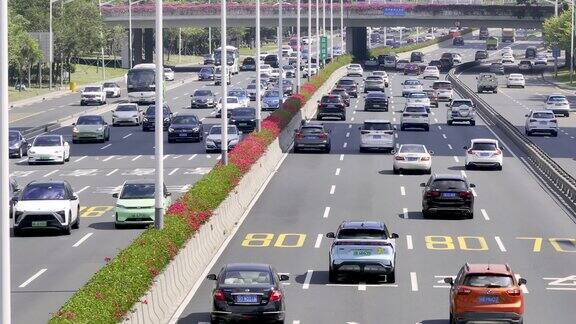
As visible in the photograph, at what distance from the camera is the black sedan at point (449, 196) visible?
51.3 meters

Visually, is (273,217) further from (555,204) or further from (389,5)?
(389,5)

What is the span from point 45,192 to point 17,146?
94.7ft

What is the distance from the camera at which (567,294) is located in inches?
1452

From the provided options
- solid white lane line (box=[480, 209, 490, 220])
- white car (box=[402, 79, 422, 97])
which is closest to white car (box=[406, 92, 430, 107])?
white car (box=[402, 79, 422, 97])

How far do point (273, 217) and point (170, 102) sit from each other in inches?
A: 2748

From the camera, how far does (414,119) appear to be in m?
89.9

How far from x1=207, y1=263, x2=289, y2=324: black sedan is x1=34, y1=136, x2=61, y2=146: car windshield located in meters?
41.9

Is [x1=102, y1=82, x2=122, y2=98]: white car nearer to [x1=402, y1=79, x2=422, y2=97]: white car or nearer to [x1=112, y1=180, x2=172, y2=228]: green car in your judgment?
[x1=402, y1=79, x2=422, y2=97]: white car

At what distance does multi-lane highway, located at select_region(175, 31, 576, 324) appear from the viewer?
35188 millimetres

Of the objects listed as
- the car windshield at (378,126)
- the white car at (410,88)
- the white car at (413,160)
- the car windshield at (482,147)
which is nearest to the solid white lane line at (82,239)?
the white car at (413,160)

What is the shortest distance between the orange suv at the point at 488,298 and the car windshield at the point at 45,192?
19.5 metres

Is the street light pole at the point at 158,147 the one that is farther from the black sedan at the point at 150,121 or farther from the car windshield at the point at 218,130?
the black sedan at the point at 150,121

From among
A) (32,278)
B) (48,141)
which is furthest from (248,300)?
(48,141)

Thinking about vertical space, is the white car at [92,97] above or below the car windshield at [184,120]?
above
